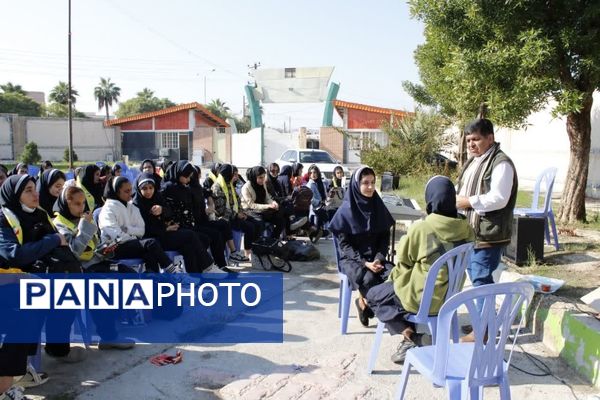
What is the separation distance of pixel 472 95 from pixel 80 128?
33.3m

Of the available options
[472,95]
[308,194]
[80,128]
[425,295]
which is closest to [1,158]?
[80,128]

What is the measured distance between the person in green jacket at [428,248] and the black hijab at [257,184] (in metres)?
3.99

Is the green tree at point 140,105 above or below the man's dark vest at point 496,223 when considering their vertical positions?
above

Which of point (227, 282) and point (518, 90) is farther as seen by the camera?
point (518, 90)

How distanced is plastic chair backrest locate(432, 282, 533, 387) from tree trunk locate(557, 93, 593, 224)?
5.40 meters

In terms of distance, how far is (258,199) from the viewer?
24.3 ft

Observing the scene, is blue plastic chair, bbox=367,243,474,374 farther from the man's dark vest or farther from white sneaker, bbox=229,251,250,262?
white sneaker, bbox=229,251,250,262

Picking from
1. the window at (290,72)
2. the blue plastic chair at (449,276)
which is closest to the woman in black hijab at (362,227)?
the blue plastic chair at (449,276)

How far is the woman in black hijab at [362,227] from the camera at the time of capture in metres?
4.30

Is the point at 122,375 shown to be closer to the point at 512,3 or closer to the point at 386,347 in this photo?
the point at 386,347

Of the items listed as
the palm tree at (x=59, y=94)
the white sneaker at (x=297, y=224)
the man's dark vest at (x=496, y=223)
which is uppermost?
the palm tree at (x=59, y=94)

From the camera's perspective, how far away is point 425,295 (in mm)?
3262

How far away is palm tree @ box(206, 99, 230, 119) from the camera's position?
63219mm

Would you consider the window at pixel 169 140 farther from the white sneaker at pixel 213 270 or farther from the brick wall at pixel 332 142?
the white sneaker at pixel 213 270
